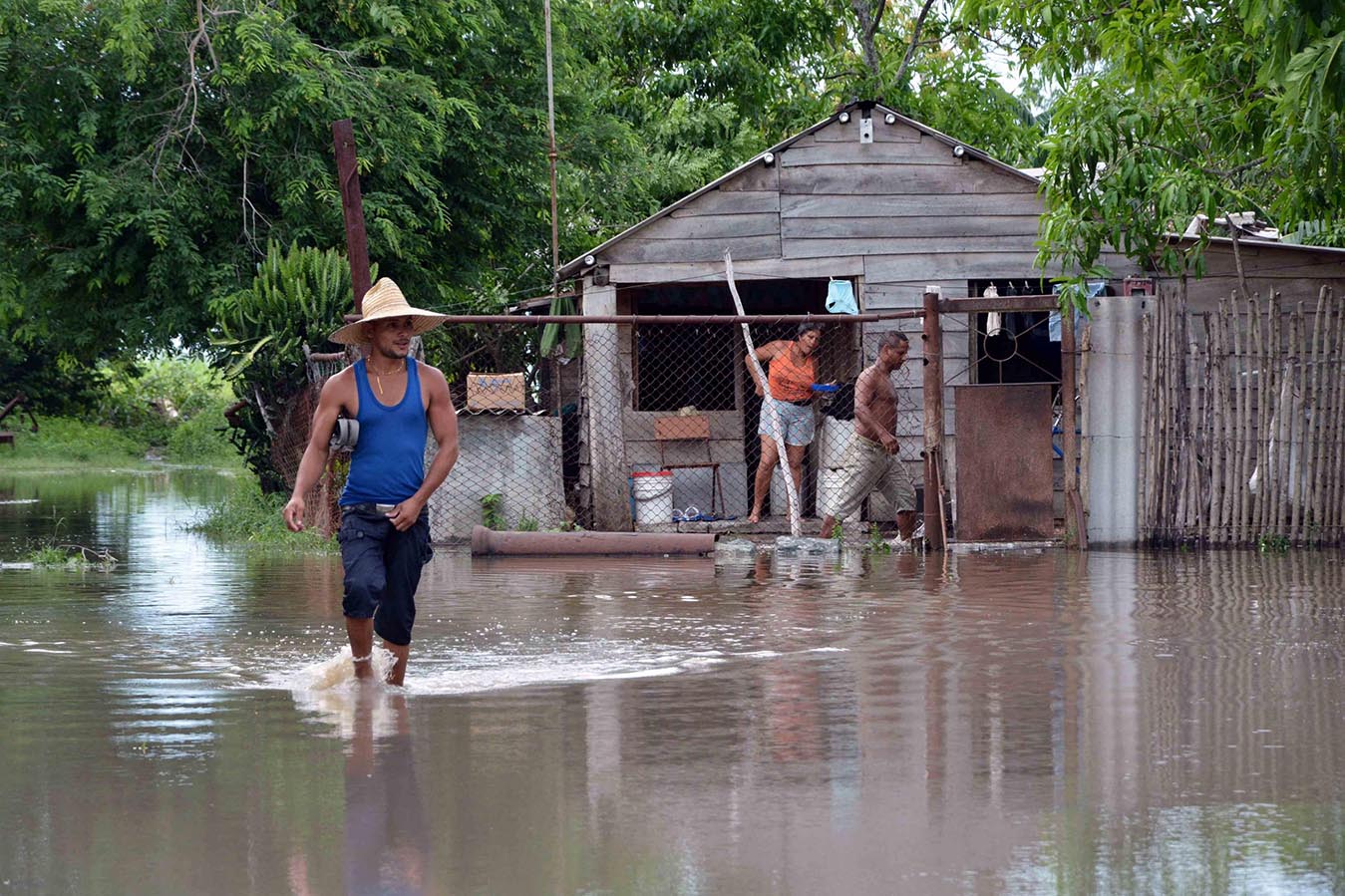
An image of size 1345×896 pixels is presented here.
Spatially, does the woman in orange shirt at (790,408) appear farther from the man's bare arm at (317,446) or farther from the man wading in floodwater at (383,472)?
the man's bare arm at (317,446)

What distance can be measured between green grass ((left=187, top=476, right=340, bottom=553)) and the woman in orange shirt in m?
3.87

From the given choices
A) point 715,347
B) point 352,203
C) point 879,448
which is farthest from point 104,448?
point 879,448

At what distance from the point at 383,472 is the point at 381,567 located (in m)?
0.42

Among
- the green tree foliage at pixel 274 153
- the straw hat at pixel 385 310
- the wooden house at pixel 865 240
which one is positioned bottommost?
the straw hat at pixel 385 310

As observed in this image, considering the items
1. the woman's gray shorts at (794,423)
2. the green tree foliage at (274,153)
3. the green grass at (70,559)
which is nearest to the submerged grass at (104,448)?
the green tree foliage at (274,153)

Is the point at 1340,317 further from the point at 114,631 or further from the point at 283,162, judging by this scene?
the point at 283,162

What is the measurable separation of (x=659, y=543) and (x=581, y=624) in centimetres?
405

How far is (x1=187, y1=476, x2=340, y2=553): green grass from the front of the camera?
14727mm

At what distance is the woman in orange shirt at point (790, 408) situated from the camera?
50.6ft

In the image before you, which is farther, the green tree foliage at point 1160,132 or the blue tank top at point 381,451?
the green tree foliage at point 1160,132

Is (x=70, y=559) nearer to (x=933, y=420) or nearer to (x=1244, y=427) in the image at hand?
(x=933, y=420)

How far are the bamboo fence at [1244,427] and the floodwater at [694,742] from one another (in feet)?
7.63

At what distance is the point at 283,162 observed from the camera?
19.2m

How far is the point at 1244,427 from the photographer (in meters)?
13.5
